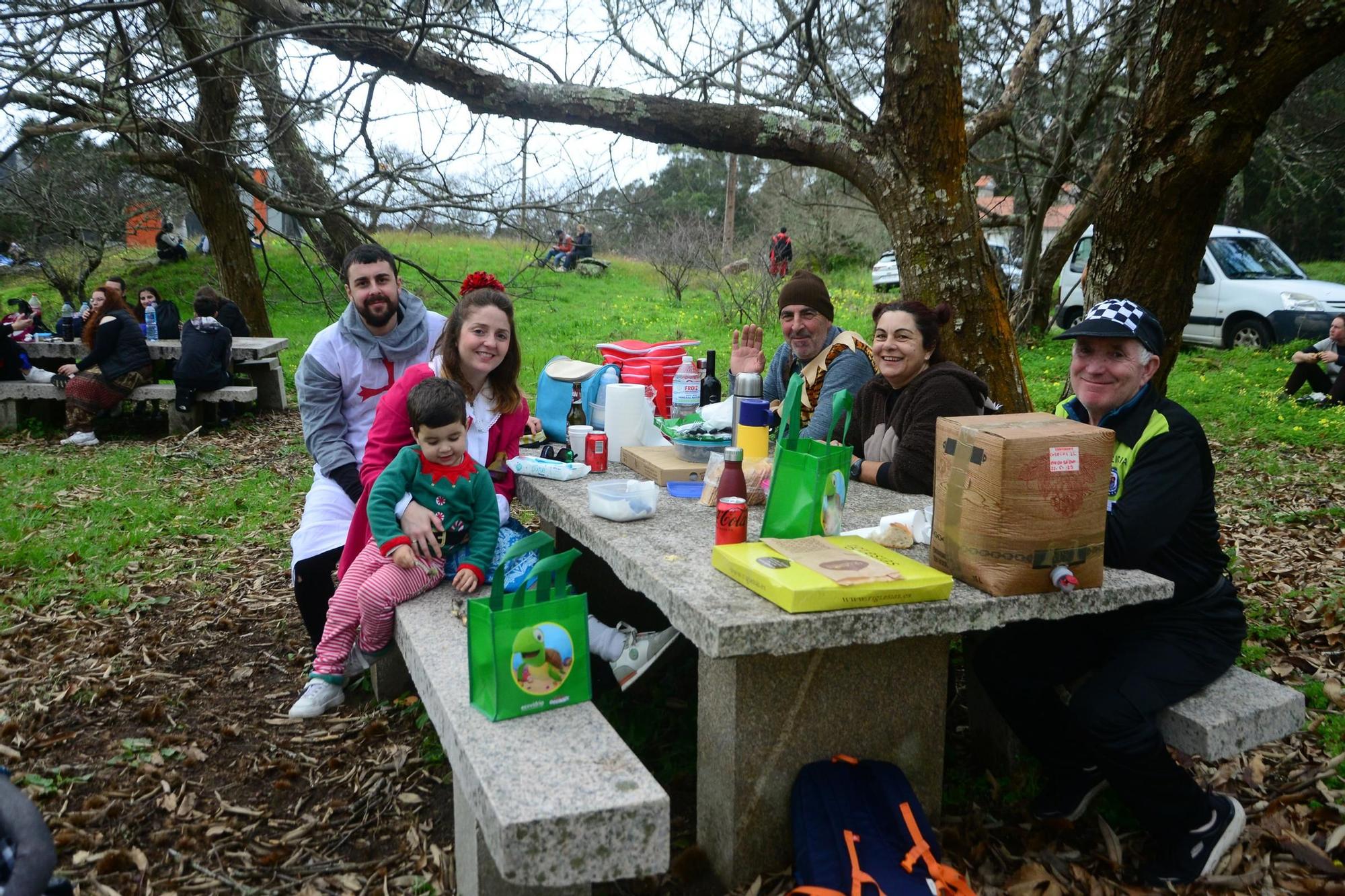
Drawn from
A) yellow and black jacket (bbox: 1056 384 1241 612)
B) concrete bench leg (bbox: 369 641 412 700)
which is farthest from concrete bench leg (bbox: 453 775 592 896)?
yellow and black jacket (bbox: 1056 384 1241 612)

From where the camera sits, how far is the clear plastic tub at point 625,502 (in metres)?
2.96

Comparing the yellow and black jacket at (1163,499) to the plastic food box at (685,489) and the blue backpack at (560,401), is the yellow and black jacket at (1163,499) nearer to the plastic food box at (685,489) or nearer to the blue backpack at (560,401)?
the plastic food box at (685,489)

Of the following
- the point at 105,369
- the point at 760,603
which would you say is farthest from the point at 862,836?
the point at 105,369

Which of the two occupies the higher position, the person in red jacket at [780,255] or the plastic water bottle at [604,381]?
the person in red jacket at [780,255]

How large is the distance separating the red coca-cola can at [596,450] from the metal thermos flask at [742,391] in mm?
551

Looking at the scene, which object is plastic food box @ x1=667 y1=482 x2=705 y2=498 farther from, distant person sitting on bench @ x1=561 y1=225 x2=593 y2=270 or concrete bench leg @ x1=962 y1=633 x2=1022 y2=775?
distant person sitting on bench @ x1=561 y1=225 x2=593 y2=270

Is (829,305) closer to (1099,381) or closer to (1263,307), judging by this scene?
(1099,381)

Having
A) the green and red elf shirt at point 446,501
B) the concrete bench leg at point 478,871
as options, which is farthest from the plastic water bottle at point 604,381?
the concrete bench leg at point 478,871

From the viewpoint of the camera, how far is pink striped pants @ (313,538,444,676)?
326 centimetres

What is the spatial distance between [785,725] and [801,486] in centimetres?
69

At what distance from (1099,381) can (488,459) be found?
2.24 metres

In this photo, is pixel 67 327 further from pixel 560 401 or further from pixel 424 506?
pixel 424 506

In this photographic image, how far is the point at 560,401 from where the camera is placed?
4.25 metres

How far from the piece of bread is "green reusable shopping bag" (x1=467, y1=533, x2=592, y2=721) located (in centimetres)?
89
